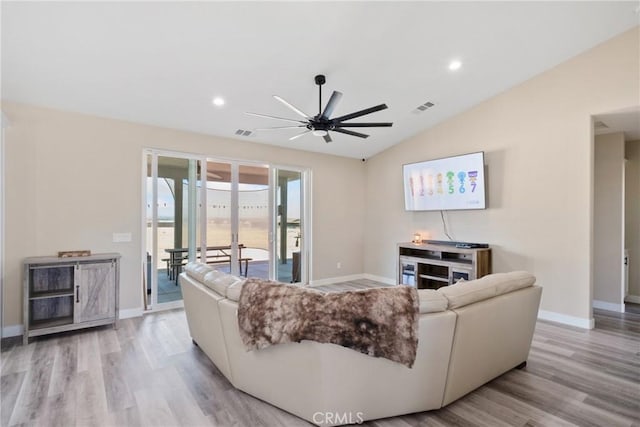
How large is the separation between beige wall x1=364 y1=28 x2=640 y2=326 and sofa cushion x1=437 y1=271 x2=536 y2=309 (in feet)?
6.27

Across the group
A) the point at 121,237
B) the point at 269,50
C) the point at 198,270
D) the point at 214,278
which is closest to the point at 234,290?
the point at 214,278

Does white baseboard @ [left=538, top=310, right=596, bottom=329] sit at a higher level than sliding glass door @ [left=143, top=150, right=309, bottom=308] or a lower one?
lower

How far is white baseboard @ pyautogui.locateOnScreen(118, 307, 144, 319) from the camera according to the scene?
13.9 feet

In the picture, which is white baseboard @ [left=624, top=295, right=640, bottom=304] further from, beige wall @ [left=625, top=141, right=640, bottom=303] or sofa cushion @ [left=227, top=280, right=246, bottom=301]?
sofa cushion @ [left=227, top=280, right=246, bottom=301]

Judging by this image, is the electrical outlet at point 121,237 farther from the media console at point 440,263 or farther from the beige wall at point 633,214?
the beige wall at point 633,214

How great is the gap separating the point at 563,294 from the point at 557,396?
2.26 metres

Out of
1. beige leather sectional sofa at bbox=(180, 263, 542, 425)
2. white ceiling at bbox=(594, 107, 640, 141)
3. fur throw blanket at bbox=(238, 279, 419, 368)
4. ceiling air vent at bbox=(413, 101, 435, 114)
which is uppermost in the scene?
ceiling air vent at bbox=(413, 101, 435, 114)

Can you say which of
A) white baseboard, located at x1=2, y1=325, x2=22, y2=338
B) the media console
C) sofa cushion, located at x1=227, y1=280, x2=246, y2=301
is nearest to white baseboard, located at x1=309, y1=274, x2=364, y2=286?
the media console

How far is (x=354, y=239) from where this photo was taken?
693 centimetres

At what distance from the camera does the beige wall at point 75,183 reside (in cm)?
362

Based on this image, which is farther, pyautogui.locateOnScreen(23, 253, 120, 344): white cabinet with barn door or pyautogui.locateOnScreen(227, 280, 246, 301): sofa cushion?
pyautogui.locateOnScreen(23, 253, 120, 344): white cabinet with barn door

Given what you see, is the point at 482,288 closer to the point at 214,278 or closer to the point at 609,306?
the point at 214,278

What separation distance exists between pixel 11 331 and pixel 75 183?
1893 mm

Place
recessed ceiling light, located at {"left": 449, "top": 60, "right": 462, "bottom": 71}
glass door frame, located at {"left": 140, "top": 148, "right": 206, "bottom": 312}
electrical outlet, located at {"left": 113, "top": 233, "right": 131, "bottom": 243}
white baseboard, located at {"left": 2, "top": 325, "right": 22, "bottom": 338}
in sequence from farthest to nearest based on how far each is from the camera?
glass door frame, located at {"left": 140, "top": 148, "right": 206, "bottom": 312} < electrical outlet, located at {"left": 113, "top": 233, "right": 131, "bottom": 243} < recessed ceiling light, located at {"left": 449, "top": 60, "right": 462, "bottom": 71} < white baseboard, located at {"left": 2, "top": 325, "right": 22, "bottom": 338}
